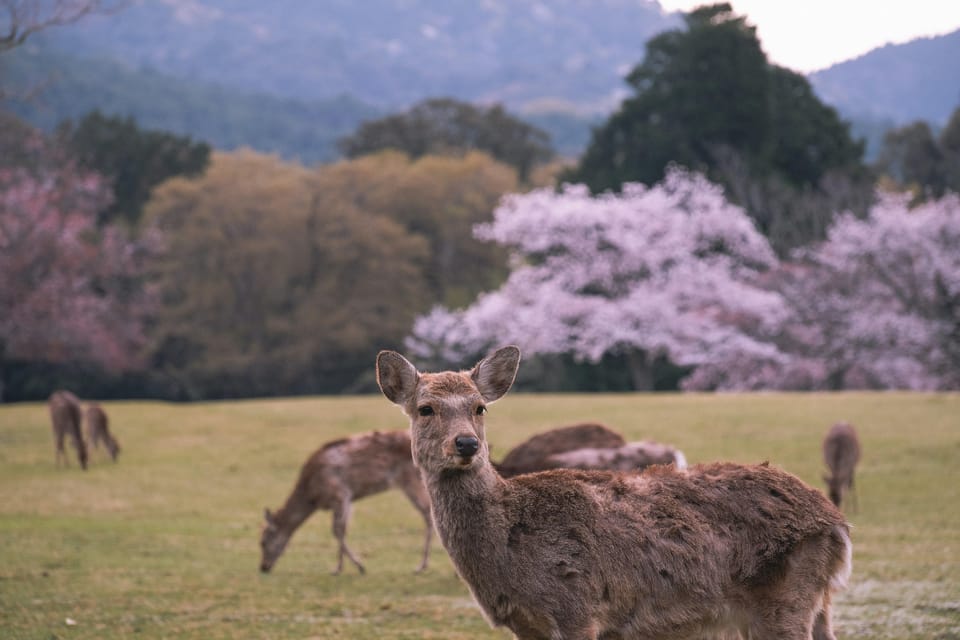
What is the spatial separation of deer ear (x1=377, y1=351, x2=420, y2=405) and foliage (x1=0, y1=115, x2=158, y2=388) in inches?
1165

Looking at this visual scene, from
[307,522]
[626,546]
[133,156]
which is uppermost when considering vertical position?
[133,156]

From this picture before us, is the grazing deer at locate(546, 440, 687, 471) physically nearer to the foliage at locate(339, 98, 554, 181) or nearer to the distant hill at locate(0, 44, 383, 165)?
the foliage at locate(339, 98, 554, 181)

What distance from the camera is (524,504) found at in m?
5.33

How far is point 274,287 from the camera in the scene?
4612cm

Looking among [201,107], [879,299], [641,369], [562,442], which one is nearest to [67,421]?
[562,442]

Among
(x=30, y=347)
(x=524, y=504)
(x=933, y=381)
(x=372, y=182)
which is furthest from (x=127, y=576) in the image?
(x=372, y=182)

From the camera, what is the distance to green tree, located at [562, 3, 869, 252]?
136ft

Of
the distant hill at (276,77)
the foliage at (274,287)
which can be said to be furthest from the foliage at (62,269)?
the distant hill at (276,77)

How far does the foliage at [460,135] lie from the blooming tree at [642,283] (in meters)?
24.3

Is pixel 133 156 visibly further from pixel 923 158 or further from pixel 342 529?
pixel 342 529

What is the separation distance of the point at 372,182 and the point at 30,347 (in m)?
18.8

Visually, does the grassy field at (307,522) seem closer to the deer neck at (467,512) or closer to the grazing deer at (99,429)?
the grazing deer at (99,429)

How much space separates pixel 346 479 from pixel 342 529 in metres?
0.59

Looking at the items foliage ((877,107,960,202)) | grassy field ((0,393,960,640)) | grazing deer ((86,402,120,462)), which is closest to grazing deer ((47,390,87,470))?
grazing deer ((86,402,120,462))
